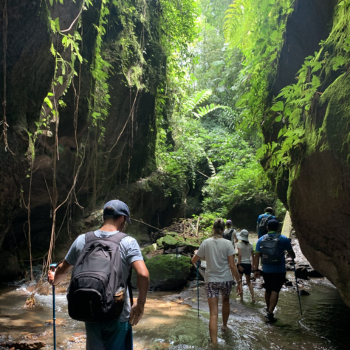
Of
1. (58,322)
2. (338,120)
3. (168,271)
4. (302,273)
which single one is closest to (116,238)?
(338,120)

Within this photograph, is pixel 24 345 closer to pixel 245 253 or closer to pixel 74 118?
pixel 74 118

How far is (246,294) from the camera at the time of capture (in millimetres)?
8406

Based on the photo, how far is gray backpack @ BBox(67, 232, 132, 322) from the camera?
224cm

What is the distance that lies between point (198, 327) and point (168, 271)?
11.3 feet

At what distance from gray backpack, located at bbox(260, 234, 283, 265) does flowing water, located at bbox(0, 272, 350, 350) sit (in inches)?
46.3

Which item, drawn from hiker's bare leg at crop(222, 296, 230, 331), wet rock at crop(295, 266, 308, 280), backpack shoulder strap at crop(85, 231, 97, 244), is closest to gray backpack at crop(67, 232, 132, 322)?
backpack shoulder strap at crop(85, 231, 97, 244)

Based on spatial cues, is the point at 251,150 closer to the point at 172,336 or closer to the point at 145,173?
the point at 145,173

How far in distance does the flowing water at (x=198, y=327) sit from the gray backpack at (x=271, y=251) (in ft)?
3.86

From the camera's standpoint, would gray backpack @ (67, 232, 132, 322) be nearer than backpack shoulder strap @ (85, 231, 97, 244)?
Yes

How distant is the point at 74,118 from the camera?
529 centimetres

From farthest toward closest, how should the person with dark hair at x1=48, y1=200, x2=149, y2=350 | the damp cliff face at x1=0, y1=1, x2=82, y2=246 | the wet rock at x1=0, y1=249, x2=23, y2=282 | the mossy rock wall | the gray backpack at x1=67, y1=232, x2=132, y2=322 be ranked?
the wet rock at x1=0, y1=249, x2=23, y2=282 < the mossy rock wall < the damp cliff face at x1=0, y1=1, x2=82, y2=246 < the person with dark hair at x1=48, y1=200, x2=149, y2=350 < the gray backpack at x1=67, y1=232, x2=132, y2=322

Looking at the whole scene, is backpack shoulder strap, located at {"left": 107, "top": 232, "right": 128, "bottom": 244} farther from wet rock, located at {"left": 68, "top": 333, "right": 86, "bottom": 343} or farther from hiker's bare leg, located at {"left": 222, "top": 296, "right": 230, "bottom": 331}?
hiker's bare leg, located at {"left": 222, "top": 296, "right": 230, "bottom": 331}

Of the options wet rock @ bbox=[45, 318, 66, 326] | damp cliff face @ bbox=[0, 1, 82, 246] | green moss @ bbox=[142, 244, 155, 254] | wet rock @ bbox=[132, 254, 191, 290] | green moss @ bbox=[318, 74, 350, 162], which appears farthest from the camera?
green moss @ bbox=[142, 244, 155, 254]

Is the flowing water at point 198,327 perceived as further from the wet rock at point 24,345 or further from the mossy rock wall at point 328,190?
the mossy rock wall at point 328,190
